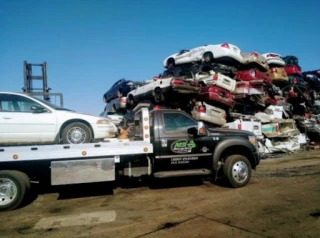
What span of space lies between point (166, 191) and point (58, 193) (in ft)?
9.34

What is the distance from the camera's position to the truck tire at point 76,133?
669 centimetres

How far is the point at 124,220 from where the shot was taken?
4.74 meters

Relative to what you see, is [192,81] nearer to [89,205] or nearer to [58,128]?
[58,128]

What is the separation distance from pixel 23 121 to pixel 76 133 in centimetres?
122

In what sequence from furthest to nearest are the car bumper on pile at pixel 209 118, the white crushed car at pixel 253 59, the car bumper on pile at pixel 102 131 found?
the white crushed car at pixel 253 59 → the car bumper on pile at pixel 209 118 → the car bumper on pile at pixel 102 131

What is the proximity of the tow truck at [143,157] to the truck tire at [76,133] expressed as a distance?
0.75 m

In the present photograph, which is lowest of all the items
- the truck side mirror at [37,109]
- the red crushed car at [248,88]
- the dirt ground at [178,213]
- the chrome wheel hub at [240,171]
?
the dirt ground at [178,213]

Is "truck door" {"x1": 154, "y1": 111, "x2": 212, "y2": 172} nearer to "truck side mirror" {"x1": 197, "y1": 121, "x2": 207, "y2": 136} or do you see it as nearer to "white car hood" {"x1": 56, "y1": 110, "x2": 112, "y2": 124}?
"truck side mirror" {"x1": 197, "y1": 121, "x2": 207, "y2": 136}

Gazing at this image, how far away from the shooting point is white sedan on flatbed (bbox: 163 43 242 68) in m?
13.4

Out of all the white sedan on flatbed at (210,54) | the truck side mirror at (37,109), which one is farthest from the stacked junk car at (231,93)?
the truck side mirror at (37,109)

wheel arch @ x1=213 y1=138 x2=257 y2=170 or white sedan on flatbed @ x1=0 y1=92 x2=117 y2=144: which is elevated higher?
white sedan on flatbed @ x1=0 y1=92 x2=117 y2=144

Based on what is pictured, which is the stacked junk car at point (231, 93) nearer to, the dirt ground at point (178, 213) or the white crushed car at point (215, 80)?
the white crushed car at point (215, 80)

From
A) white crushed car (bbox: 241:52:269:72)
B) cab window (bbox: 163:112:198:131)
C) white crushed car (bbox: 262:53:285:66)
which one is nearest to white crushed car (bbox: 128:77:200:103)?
white crushed car (bbox: 241:52:269:72)

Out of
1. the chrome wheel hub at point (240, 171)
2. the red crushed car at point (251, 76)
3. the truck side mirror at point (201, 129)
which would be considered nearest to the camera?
the truck side mirror at point (201, 129)
